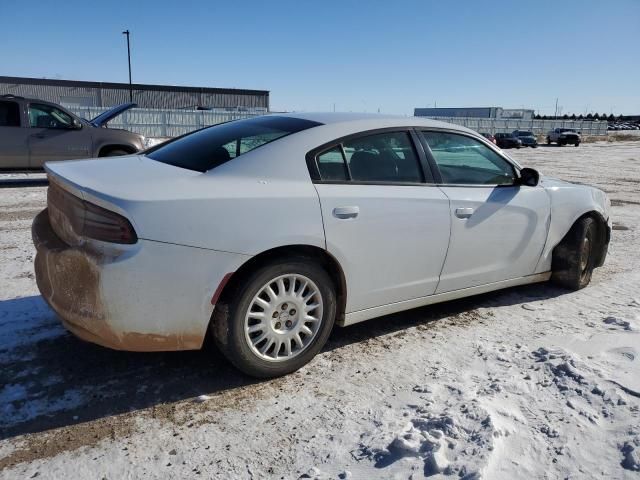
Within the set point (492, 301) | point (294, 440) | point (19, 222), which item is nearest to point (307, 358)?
point (294, 440)

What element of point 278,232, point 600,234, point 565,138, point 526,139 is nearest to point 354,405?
point 278,232

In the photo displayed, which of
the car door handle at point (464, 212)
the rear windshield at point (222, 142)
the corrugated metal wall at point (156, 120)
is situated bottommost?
the car door handle at point (464, 212)

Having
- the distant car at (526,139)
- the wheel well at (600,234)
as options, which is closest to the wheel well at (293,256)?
the wheel well at (600,234)

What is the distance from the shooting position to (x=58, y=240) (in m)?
2.97

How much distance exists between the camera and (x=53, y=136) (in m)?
10.9

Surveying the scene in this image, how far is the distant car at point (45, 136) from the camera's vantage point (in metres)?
10.6

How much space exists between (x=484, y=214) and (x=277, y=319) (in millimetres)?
1764

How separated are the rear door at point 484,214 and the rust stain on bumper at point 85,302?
1.96 m

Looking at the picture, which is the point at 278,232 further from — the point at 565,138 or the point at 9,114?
the point at 565,138

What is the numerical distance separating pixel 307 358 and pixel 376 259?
75cm

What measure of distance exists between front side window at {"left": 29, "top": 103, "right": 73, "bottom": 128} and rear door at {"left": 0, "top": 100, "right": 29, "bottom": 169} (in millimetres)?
212

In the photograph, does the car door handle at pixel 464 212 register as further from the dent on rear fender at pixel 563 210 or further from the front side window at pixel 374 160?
the dent on rear fender at pixel 563 210

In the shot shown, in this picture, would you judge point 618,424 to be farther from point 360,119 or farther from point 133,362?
point 133,362

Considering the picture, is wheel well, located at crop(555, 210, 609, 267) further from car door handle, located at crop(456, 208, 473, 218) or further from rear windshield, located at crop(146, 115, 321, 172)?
rear windshield, located at crop(146, 115, 321, 172)
